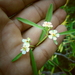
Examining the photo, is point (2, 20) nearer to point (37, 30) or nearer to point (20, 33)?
point (20, 33)

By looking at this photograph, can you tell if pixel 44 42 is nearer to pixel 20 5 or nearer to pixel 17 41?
pixel 17 41

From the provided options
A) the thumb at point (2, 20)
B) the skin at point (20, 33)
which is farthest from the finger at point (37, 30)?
the thumb at point (2, 20)

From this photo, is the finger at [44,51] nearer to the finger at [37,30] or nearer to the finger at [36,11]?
the finger at [37,30]

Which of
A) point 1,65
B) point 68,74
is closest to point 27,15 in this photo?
point 1,65

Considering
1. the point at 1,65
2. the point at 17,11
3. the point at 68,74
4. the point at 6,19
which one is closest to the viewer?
the point at 1,65

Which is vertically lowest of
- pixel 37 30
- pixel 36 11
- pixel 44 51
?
pixel 44 51

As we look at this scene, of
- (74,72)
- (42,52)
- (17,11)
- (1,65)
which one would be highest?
(17,11)

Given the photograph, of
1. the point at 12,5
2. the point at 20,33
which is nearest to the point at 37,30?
the point at 20,33
